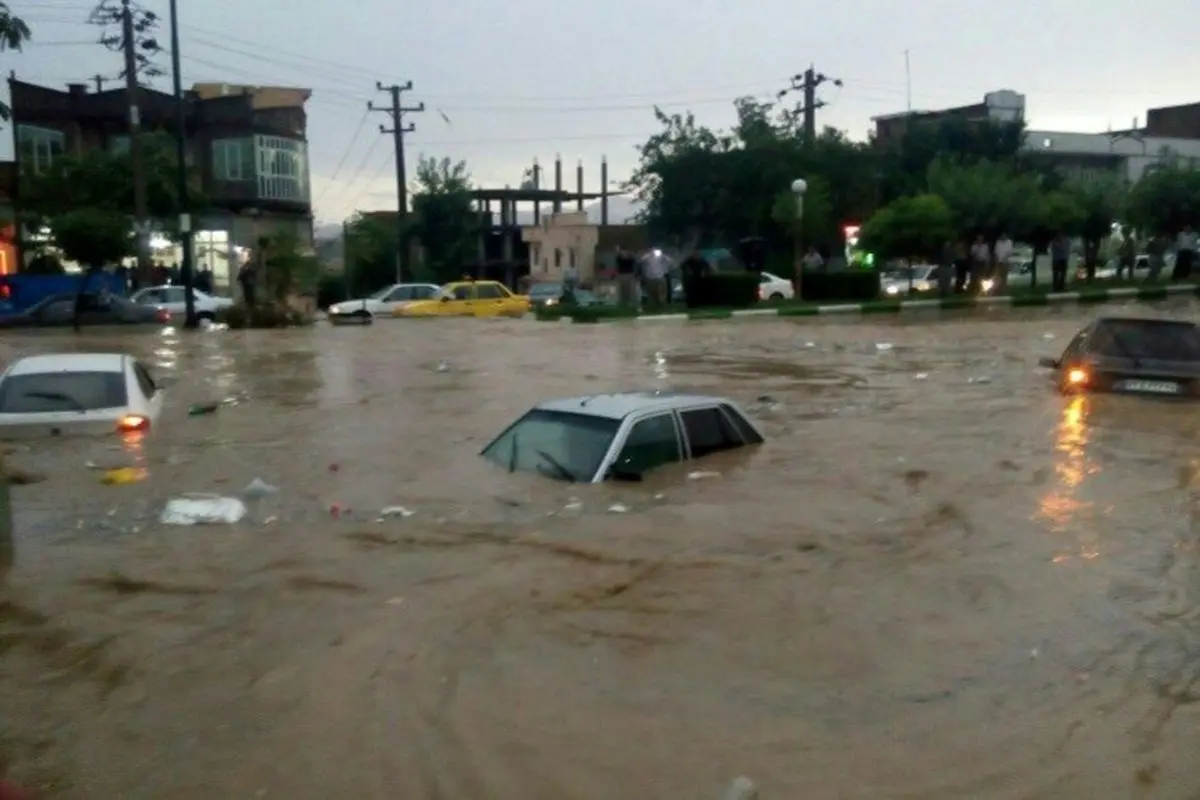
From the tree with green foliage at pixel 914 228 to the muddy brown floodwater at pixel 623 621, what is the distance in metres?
22.0

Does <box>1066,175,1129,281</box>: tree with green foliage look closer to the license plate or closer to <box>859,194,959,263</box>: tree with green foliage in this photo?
<box>859,194,959,263</box>: tree with green foliage

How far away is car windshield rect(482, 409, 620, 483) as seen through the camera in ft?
34.5

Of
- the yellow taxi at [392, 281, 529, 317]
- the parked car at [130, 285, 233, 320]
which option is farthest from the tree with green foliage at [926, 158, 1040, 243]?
the parked car at [130, 285, 233, 320]

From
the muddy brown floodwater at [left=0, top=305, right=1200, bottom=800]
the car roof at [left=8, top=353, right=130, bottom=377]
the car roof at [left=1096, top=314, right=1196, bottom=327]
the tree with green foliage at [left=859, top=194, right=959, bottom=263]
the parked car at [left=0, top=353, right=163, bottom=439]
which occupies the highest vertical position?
the tree with green foliage at [left=859, top=194, right=959, bottom=263]

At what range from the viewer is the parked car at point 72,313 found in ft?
108

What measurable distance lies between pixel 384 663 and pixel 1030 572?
416 cm

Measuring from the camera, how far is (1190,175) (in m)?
41.0

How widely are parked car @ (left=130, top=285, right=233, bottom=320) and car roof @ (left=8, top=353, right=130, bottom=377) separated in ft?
75.8

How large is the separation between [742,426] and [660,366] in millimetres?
10223

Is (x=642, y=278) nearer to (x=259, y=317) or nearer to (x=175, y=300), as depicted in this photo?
(x=259, y=317)

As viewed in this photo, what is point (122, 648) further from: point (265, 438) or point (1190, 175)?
point (1190, 175)

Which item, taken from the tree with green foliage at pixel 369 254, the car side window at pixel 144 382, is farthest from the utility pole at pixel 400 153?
the car side window at pixel 144 382

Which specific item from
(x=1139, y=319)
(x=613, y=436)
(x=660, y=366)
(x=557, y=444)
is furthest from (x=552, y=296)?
(x=613, y=436)

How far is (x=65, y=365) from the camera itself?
13523 mm
